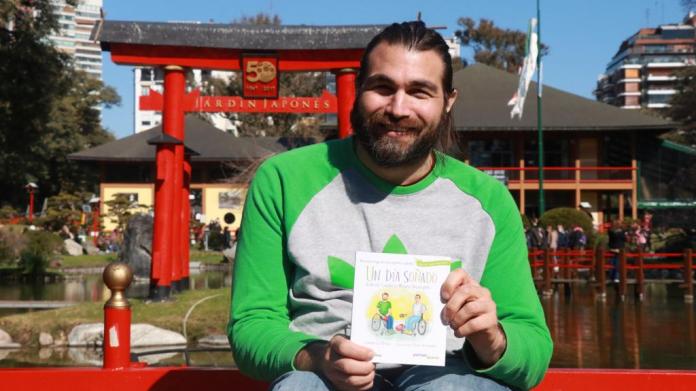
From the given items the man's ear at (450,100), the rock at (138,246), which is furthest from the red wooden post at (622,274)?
the man's ear at (450,100)

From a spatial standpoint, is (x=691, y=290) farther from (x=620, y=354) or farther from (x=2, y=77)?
(x=2, y=77)

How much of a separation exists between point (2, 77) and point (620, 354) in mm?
13713

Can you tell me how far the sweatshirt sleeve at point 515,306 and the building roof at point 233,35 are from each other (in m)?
12.3

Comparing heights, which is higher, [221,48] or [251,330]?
[221,48]

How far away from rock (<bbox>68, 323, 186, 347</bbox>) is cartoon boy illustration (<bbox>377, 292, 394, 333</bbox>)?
9948 millimetres

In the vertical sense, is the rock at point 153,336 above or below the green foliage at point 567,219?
below

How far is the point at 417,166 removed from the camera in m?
2.78

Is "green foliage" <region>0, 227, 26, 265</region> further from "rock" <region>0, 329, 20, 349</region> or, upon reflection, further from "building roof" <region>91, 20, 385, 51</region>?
"rock" <region>0, 329, 20, 349</region>

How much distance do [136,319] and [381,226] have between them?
36.5ft

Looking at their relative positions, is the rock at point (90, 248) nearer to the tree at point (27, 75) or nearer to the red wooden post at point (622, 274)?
the tree at point (27, 75)

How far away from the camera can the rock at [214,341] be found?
12.0 meters

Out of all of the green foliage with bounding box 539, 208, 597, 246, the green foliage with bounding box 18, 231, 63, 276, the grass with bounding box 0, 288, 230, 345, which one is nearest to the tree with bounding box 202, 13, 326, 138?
the green foliage with bounding box 539, 208, 597, 246

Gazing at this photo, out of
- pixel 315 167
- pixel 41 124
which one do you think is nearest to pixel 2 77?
pixel 41 124

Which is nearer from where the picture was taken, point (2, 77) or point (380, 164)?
point (380, 164)
